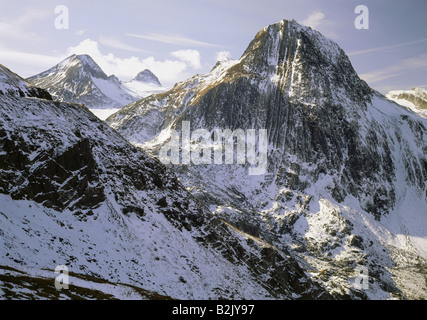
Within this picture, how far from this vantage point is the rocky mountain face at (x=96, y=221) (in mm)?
41531

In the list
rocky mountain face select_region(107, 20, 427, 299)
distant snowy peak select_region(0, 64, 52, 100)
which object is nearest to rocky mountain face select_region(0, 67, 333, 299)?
distant snowy peak select_region(0, 64, 52, 100)

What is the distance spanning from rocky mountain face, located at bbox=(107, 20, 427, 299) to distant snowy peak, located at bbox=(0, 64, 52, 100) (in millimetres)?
73860

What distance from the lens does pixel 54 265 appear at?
4147 cm

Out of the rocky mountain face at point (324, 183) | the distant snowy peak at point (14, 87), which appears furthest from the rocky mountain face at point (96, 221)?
the rocky mountain face at point (324, 183)

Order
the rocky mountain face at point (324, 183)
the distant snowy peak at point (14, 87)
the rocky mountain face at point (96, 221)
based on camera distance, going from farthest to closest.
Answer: the rocky mountain face at point (324, 183) < the distant snowy peak at point (14, 87) < the rocky mountain face at point (96, 221)

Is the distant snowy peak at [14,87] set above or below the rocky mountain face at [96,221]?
above

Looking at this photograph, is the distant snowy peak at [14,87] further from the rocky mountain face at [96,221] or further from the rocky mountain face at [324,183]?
the rocky mountain face at [324,183]

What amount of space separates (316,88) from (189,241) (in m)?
147

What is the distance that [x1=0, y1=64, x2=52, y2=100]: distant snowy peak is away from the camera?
5896cm

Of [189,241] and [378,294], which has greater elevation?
[189,241]

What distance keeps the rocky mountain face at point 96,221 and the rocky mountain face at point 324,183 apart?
49548mm
